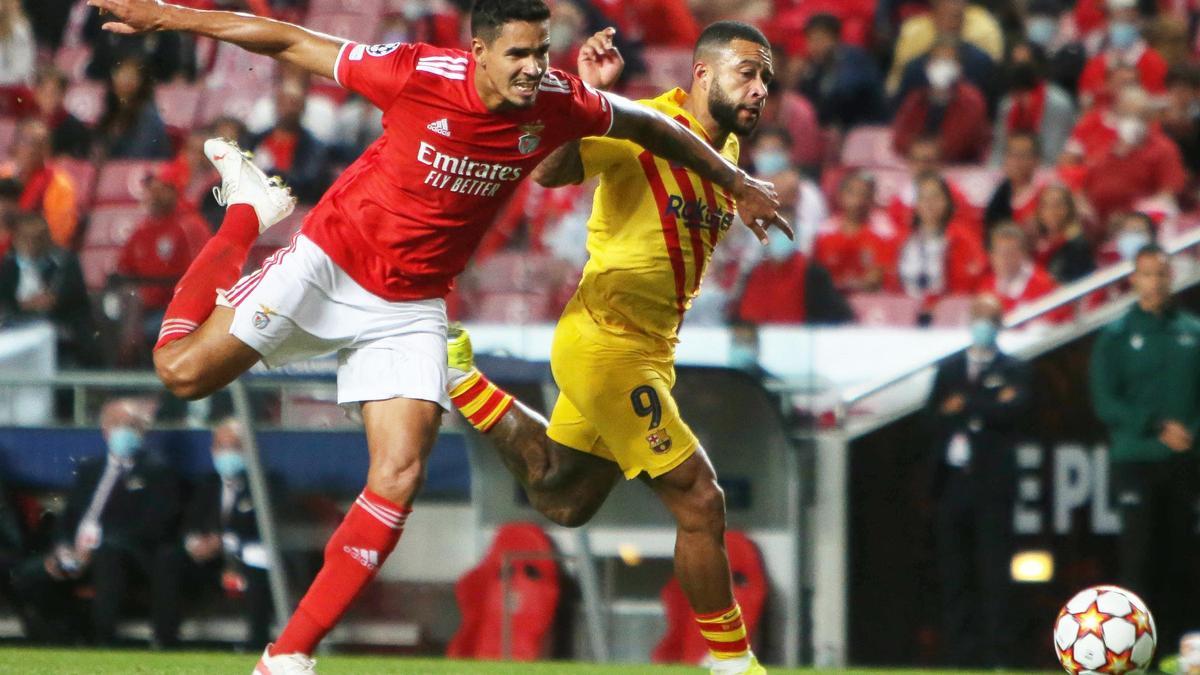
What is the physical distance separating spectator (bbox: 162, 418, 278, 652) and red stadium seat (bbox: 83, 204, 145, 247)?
3160mm

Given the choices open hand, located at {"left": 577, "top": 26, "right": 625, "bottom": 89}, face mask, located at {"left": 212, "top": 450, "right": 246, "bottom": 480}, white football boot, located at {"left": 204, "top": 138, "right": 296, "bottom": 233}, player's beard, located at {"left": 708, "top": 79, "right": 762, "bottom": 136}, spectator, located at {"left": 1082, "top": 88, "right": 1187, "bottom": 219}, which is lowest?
face mask, located at {"left": 212, "top": 450, "right": 246, "bottom": 480}

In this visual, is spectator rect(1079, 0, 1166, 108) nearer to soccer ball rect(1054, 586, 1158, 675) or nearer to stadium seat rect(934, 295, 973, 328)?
stadium seat rect(934, 295, 973, 328)

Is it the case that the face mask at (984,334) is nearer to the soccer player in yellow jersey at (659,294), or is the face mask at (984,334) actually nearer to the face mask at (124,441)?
the soccer player in yellow jersey at (659,294)

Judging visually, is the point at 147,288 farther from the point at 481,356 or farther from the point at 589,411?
the point at 589,411

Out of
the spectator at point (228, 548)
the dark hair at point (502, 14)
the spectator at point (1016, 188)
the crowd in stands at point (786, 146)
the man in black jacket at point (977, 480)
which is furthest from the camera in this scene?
the spectator at point (1016, 188)

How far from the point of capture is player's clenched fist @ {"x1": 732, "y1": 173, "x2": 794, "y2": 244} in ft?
20.7

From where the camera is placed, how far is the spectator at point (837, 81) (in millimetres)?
14211

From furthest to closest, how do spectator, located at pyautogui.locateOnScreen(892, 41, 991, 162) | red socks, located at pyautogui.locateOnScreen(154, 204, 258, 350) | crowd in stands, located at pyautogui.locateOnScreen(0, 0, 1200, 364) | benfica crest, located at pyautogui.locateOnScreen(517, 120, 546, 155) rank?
spectator, located at pyautogui.locateOnScreen(892, 41, 991, 162) → crowd in stands, located at pyautogui.locateOnScreen(0, 0, 1200, 364) → red socks, located at pyautogui.locateOnScreen(154, 204, 258, 350) → benfica crest, located at pyautogui.locateOnScreen(517, 120, 546, 155)

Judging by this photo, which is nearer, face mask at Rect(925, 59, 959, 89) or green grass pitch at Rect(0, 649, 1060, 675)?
green grass pitch at Rect(0, 649, 1060, 675)

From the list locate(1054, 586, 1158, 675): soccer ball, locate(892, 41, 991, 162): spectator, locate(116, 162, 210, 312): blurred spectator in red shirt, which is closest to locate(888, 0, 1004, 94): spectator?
locate(892, 41, 991, 162): spectator

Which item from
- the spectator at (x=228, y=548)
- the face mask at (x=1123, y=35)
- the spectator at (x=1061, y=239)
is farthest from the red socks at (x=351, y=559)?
the face mask at (x=1123, y=35)

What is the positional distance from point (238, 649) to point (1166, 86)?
298 inches

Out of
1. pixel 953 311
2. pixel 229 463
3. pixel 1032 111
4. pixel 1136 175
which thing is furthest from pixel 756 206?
pixel 1032 111

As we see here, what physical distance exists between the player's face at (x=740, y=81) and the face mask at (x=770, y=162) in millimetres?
5792
